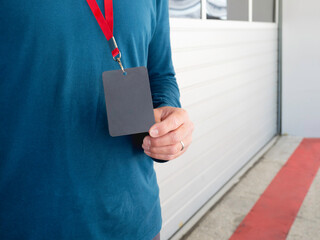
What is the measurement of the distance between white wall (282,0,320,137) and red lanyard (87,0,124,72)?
4.57 meters

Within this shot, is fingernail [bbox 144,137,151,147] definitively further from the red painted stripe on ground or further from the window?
the red painted stripe on ground

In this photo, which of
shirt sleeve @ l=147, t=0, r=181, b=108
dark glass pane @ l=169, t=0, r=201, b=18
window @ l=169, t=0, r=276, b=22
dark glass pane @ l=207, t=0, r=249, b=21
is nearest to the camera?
shirt sleeve @ l=147, t=0, r=181, b=108

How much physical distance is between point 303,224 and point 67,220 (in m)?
2.40

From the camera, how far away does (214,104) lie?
9.93 ft

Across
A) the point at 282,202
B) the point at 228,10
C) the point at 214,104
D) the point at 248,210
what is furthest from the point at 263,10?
the point at 248,210

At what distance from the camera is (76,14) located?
0.68 meters

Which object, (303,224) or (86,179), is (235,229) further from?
(86,179)

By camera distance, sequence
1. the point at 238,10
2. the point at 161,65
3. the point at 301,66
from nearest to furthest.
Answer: the point at 161,65, the point at 238,10, the point at 301,66

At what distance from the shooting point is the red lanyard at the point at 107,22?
2.25ft

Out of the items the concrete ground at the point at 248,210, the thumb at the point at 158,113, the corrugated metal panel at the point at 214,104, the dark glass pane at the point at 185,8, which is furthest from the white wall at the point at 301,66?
the thumb at the point at 158,113

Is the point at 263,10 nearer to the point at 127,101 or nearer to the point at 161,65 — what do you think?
the point at 161,65

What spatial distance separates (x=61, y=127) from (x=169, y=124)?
23cm

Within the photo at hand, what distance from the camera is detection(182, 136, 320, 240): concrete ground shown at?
256cm

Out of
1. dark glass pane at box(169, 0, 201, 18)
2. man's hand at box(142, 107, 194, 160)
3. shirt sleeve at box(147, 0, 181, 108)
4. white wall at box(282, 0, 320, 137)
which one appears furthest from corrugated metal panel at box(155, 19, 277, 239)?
man's hand at box(142, 107, 194, 160)
